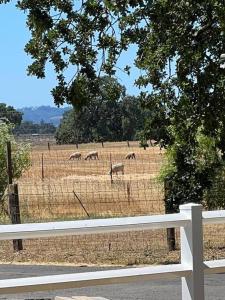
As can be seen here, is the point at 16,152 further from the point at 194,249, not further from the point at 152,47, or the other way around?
the point at 194,249

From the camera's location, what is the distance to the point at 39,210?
963 inches

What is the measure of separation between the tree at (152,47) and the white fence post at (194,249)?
734cm

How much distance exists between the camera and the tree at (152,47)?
39.1 ft

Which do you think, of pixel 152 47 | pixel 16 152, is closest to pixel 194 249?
pixel 152 47

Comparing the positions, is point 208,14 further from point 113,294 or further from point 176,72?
point 113,294

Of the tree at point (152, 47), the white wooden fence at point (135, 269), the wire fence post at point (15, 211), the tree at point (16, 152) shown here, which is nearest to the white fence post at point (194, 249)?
the white wooden fence at point (135, 269)

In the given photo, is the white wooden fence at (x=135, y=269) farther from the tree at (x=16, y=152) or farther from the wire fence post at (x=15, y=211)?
the tree at (x=16, y=152)

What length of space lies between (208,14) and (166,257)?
539 centimetres

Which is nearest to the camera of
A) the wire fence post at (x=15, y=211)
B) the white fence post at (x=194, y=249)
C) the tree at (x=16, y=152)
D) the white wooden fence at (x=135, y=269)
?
the white wooden fence at (x=135, y=269)

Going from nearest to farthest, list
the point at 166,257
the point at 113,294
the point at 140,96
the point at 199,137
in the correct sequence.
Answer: the point at 113,294 < the point at 140,96 < the point at 166,257 < the point at 199,137

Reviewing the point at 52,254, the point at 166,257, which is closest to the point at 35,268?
the point at 52,254

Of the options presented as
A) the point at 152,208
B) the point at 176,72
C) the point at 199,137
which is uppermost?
the point at 176,72

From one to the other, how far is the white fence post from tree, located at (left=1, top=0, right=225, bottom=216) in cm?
734

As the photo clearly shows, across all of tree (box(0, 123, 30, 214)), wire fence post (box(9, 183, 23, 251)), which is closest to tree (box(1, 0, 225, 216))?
wire fence post (box(9, 183, 23, 251))
